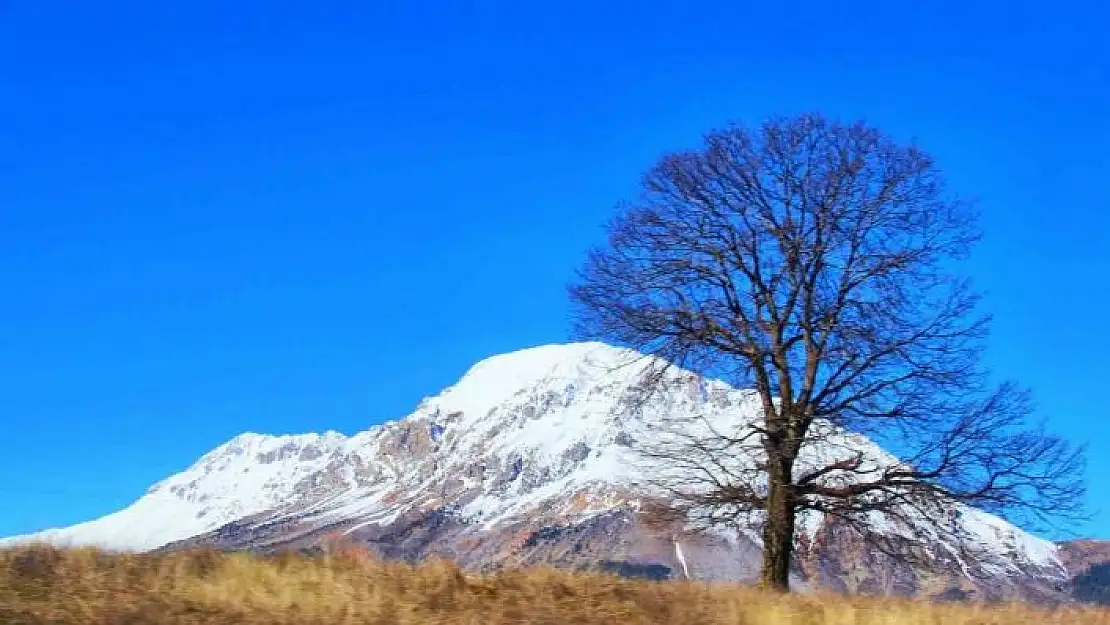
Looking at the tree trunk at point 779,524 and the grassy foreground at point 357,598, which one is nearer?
the grassy foreground at point 357,598

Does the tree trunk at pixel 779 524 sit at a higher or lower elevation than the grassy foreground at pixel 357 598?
higher

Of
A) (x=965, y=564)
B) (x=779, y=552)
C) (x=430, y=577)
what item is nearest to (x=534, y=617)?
(x=430, y=577)

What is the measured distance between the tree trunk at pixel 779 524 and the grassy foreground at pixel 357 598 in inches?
214

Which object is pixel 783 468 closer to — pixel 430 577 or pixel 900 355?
pixel 900 355

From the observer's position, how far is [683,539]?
21.5m

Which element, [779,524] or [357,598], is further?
[779,524]

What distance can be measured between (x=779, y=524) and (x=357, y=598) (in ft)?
32.4

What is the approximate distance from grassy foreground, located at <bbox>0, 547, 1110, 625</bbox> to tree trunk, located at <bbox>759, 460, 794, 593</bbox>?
5426 millimetres

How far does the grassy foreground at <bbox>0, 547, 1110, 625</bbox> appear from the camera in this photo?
1162 centimetres

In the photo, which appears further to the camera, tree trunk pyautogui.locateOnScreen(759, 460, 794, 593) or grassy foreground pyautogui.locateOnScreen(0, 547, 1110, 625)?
tree trunk pyautogui.locateOnScreen(759, 460, 794, 593)

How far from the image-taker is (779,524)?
20109 mm

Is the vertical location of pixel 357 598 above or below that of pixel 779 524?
below

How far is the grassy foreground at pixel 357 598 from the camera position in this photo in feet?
38.1

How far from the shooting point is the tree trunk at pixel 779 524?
19875 mm
